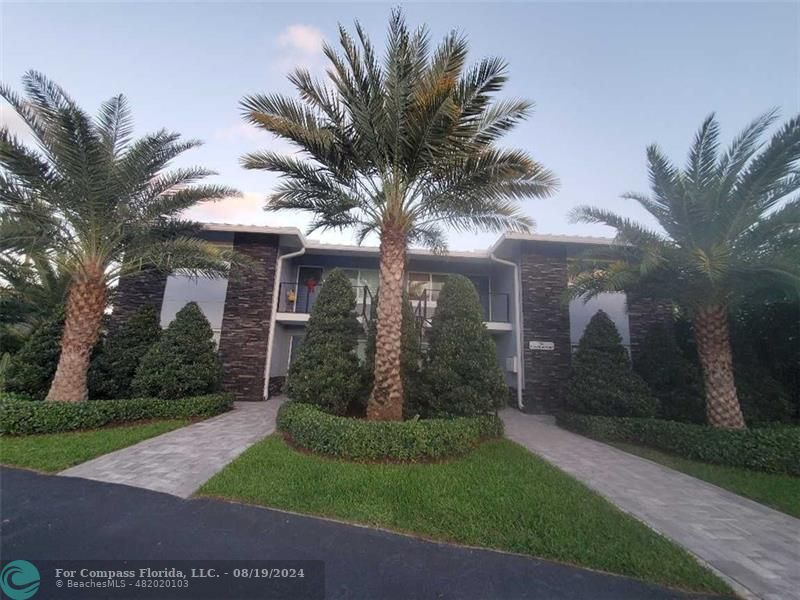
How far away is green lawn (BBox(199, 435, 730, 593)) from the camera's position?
3.35m

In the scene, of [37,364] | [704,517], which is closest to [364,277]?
[37,364]

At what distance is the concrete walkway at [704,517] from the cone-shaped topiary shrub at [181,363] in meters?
8.49

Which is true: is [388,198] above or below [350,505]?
above

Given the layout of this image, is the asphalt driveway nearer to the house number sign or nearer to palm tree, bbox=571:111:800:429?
palm tree, bbox=571:111:800:429

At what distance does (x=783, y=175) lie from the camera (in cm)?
651

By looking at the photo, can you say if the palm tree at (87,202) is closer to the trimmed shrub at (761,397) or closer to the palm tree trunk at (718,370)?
the palm tree trunk at (718,370)

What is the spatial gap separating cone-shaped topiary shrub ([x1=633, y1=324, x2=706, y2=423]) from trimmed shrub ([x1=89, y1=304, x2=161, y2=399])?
1440cm

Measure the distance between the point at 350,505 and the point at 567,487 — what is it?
3.21 metres

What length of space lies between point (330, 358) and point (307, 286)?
660 cm

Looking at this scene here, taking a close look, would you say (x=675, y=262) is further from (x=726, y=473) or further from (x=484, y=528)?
(x=484, y=528)

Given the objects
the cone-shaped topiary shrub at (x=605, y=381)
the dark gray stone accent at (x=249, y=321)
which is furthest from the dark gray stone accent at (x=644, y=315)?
the dark gray stone accent at (x=249, y=321)

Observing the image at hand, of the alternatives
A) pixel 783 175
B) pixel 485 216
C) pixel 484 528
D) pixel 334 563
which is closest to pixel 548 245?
pixel 485 216

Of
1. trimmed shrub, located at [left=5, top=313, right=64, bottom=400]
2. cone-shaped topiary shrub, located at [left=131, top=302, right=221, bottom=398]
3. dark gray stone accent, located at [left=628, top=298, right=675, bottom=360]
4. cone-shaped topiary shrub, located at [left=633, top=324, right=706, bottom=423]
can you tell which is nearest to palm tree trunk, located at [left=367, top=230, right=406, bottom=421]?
cone-shaped topiary shrub, located at [left=131, top=302, right=221, bottom=398]

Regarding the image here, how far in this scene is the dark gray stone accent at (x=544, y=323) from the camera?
37.9 ft
